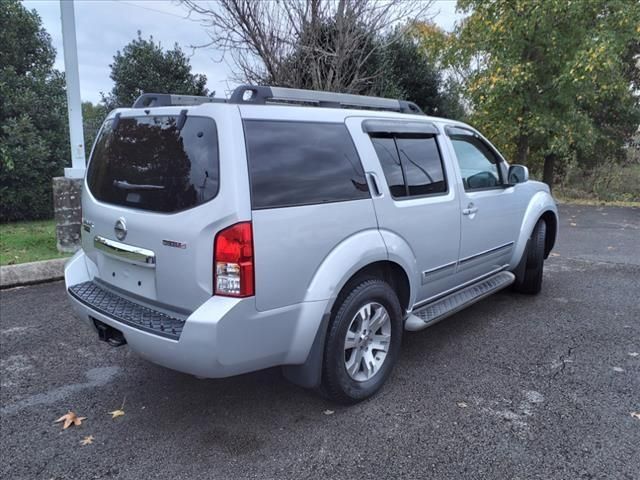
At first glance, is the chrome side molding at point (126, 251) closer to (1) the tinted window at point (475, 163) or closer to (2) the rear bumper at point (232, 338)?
(2) the rear bumper at point (232, 338)

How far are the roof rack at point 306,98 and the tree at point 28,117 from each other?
249 inches

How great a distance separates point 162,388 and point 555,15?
1194 cm

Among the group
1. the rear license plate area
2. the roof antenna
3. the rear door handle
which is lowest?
the rear license plate area

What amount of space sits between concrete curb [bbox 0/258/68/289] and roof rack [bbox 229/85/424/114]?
3.90 m

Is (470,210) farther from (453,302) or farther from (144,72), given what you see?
(144,72)

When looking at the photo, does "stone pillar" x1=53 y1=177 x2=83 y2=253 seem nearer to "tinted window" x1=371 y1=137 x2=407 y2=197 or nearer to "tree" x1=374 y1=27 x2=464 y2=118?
"tinted window" x1=371 y1=137 x2=407 y2=197

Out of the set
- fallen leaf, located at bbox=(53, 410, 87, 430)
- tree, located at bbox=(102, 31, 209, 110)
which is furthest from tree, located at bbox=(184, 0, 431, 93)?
fallen leaf, located at bbox=(53, 410, 87, 430)

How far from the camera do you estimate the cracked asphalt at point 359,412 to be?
2541 millimetres

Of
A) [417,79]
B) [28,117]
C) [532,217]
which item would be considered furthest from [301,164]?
[417,79]

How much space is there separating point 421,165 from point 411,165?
0.49 ft

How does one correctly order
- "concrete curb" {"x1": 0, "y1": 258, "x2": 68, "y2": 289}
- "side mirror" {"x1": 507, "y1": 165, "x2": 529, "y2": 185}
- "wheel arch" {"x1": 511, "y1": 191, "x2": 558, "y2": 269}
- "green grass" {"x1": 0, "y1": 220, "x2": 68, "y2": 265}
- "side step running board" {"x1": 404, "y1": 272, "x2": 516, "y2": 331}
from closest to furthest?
"side step running board" {"x1": 404, "y1": 272, "x2": 516, "y2": 331} < "side mirror" {"x1": 507, "y1": 165, "x2": 529, "y2": 185} < "wheel arch" {"x1": 511, "y1": 191, "x2": 558, "y2": 269} < "concrete curb" {"x1": 0, "y1": 258, "x2": 68, "y2": 289} < "green grass" {"x1": 0, "y1": 220, "x2": 68, "y2": 265}

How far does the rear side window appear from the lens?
3.32 m

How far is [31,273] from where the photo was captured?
5.64 m

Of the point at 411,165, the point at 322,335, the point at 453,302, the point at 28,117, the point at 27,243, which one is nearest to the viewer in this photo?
the point at 322,335
